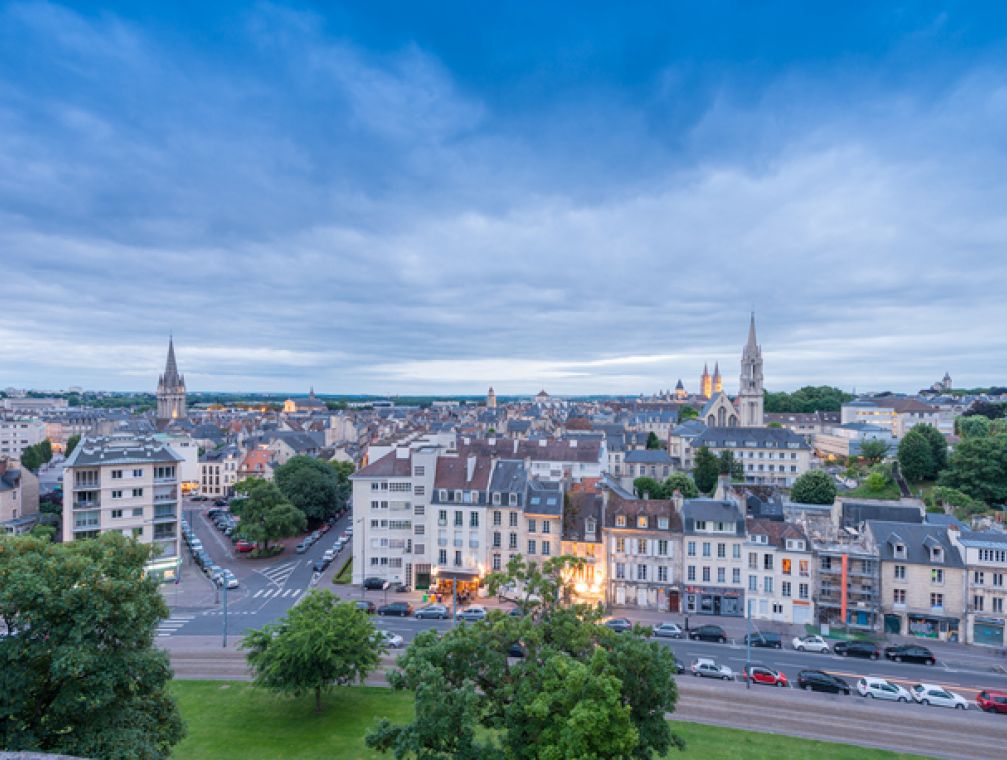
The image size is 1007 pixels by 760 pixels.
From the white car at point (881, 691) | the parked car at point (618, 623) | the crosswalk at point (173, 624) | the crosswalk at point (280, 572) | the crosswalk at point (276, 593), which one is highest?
the parked car at point (618, 623)

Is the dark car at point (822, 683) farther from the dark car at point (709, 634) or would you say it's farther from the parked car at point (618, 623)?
the parked car at point (618, 623)

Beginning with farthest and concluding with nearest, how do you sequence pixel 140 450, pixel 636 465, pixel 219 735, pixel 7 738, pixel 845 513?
pixel 636 465
pixel 140 450
pixel 845 513
pixel 219 735
pixel 7 738

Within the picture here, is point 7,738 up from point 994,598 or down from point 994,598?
up

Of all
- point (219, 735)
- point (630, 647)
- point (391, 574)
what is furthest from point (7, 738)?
point (391, 574)

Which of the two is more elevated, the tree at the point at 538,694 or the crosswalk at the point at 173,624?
the tree at the point at 538,694

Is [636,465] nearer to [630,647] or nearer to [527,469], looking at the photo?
[527,469]

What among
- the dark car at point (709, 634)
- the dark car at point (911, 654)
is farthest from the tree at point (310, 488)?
the dark car at point (911, 654)

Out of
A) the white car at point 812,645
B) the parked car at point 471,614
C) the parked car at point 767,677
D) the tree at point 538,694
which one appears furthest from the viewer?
the parked car at point 471,614

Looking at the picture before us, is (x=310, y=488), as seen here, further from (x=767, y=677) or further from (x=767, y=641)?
(x=767, y=677)
